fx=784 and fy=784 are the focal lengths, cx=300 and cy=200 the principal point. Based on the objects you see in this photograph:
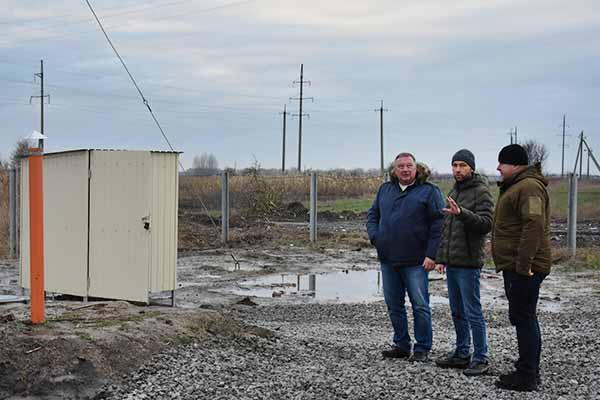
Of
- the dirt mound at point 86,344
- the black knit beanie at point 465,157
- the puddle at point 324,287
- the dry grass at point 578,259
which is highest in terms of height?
the black knit beanie at point 465,157

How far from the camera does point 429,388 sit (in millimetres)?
6363

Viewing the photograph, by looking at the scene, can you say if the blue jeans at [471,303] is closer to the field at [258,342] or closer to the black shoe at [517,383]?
the field at [258,342]

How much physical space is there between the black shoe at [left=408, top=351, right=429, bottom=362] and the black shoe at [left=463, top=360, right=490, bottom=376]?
0.59 m

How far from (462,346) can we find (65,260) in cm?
519

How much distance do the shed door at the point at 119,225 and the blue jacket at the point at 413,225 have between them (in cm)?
314

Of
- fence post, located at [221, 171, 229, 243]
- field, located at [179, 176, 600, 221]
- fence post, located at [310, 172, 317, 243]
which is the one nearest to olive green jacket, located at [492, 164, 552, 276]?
field, located at [179, 176, 600, 221]

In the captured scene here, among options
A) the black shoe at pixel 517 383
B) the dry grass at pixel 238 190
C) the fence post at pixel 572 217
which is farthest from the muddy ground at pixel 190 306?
the black shoe at pixel 517 383

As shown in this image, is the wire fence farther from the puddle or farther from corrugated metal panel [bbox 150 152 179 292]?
corrugated metal panel [bbox 150 152 179 292]

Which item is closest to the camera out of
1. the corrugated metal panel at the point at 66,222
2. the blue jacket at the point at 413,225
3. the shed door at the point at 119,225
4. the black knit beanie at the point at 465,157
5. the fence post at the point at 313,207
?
the black knit beanie at the point at 465,157

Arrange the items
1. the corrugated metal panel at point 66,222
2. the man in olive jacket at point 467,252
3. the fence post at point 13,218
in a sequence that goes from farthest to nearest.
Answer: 1. the fence post at point 13,218
2. the corrugated metal panel at point 66,222
3. the man in olive jacket at point 467,252

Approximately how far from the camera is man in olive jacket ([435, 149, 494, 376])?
22.9ft

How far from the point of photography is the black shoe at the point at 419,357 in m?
7.49

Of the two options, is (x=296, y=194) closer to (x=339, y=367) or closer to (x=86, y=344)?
(x=339, y=367)

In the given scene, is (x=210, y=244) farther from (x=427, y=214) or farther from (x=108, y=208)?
(x=427, y=214)
